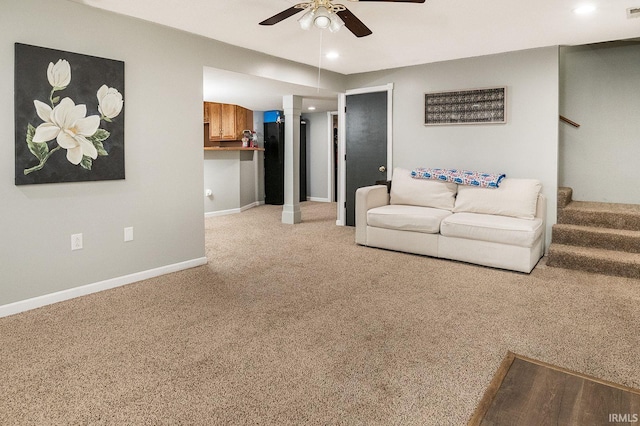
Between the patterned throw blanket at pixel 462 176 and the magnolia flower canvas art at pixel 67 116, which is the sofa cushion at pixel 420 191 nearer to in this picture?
the patterned throw blanket at pixel 462 176

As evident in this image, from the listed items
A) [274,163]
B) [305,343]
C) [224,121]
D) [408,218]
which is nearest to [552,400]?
[305,343]

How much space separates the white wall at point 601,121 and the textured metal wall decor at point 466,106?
0.89 metres

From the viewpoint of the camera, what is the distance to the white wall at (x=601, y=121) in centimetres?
449

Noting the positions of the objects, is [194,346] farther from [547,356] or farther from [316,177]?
[316,177]

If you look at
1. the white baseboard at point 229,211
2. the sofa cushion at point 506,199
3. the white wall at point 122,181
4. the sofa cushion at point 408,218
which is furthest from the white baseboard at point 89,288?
the white baseboard at point 229,211

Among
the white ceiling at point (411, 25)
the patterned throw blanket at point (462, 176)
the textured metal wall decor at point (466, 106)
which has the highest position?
the white ceiling at point (411, 25)

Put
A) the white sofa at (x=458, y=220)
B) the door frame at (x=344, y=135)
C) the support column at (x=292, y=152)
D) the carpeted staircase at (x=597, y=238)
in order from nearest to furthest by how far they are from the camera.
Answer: the carpeted staircase at (x=597, y=238)
the white sofa at (x=458, y=220)
the door frame at (x=344, y=135)
the support column at (x=292, y=152)

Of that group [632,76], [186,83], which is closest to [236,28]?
[186,83]

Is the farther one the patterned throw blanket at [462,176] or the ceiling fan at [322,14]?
the patterned throw blanket at [462,176]

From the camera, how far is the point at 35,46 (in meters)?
2.78

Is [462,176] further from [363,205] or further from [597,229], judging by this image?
[597,229]

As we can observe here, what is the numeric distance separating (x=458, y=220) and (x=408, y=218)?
534 millimetres

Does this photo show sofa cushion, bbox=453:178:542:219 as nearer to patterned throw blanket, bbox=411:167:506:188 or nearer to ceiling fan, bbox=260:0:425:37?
patterned throw blanket, bbox=411:167:506:188

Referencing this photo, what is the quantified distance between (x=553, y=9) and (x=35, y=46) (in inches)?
150
